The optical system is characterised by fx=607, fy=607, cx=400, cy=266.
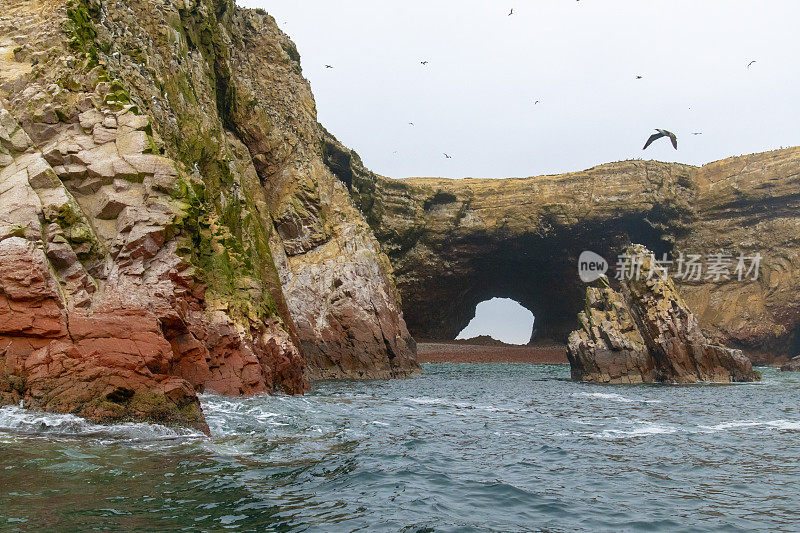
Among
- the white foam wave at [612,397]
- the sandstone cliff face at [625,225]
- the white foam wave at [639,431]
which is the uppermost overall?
the sandstone cliff face at [625,225]

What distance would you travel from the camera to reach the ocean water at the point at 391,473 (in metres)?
7.37

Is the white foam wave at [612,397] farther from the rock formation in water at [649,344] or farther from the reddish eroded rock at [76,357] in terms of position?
the reddish eroded rock at [76,357]

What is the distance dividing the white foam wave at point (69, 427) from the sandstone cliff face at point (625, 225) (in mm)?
46012

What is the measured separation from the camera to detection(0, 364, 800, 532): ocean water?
24.2 feet

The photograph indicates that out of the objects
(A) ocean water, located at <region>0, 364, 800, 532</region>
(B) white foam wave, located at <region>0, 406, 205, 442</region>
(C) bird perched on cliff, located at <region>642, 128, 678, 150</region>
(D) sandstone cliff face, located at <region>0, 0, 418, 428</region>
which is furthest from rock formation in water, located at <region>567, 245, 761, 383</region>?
(B) white foam wave, located at <region>0, 406, 205, 442</region>

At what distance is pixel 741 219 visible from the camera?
63.0 metres

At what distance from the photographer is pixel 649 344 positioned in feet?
116

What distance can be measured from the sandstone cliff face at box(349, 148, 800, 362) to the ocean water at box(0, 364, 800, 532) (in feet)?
143

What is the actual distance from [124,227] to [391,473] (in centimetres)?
994

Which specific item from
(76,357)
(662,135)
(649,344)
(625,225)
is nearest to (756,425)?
(76,357)

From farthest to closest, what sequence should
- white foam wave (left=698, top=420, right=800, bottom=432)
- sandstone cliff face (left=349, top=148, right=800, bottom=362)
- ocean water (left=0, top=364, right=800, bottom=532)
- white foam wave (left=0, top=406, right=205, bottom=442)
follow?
sandstone cliff face (left=349, top=148, right=800, bottom=362), white foam wave (left=698, top=420, right=800, bottom=432), white foam wave (left=0, top=406, right=205, bottom=442), ocean water (left=0, top=364, right=800, bottom=532)

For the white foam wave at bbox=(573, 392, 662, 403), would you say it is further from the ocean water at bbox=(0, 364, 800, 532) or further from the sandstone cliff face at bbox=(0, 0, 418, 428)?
the sandstone cliff face at bbox=(0, 0, 418, 428)

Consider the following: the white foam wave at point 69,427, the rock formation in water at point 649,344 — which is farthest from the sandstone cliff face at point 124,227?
the rock formation in water at point 649,344

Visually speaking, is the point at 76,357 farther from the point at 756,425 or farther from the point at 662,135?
the point at 662,135
